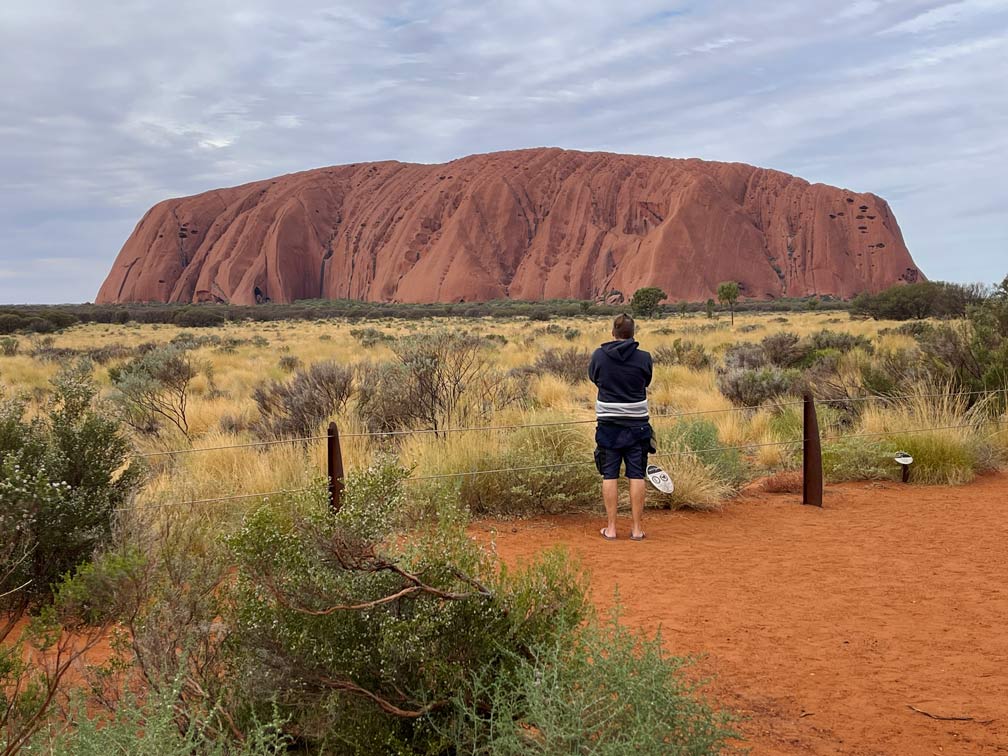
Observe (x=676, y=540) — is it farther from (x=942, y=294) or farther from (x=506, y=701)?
(x=942, y=294)

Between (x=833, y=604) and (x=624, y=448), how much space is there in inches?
84.3

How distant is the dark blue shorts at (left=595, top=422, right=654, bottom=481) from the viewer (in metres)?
6.73

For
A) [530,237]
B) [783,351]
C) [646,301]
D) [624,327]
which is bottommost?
[783,351]

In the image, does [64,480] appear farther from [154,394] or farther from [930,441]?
[930,441]

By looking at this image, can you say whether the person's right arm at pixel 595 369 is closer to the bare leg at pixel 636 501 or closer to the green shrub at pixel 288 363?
the bare leg at pixel 636 501

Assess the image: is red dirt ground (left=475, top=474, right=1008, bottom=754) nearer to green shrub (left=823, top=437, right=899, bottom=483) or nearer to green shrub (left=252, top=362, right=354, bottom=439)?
green shrub (left=823, top=437, right=899, bottom=483)

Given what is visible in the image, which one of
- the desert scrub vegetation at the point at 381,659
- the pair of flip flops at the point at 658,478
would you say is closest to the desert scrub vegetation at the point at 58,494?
the desert scrub vegetation at the point at 381,659

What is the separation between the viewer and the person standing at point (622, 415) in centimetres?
666

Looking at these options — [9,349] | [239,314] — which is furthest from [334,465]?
[239,314]

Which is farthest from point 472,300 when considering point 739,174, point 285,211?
point 739,174

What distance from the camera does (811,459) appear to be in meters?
7.81

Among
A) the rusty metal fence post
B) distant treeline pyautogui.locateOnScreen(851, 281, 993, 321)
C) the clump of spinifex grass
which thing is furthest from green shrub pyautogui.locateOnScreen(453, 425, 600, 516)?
distant treeline pyautogui.locateOnScreen(851, 281, 993, 321)

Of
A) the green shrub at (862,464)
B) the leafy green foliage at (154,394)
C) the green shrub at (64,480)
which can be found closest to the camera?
the green shrub at (64,480)

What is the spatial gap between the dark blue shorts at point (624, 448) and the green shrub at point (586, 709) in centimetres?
394
